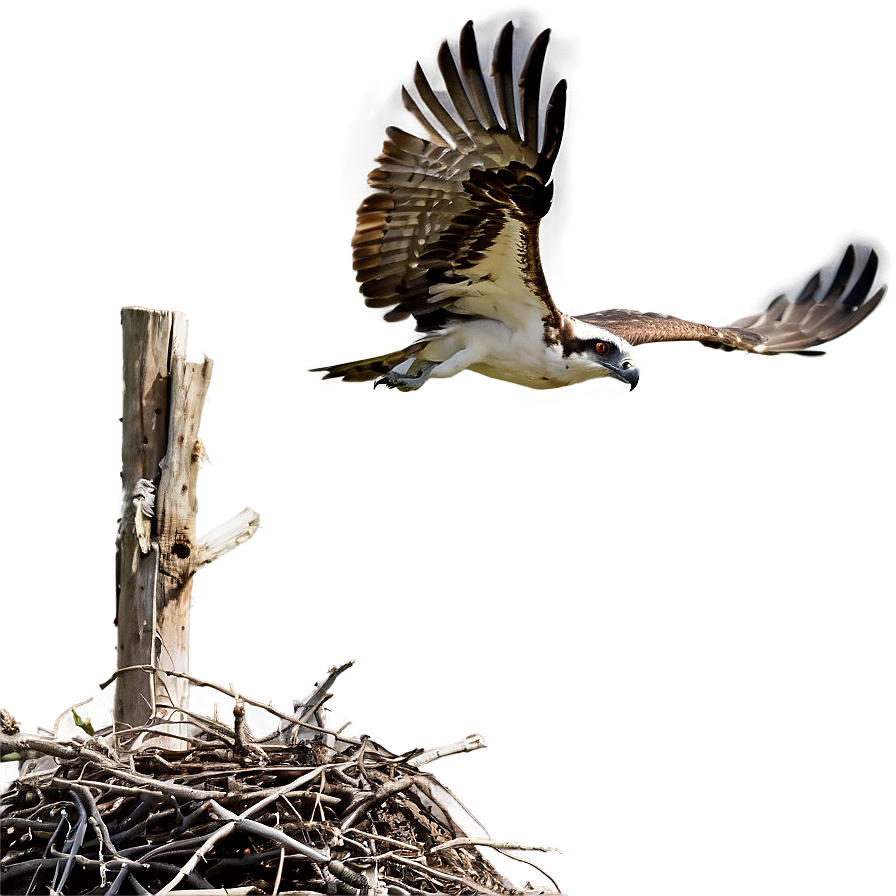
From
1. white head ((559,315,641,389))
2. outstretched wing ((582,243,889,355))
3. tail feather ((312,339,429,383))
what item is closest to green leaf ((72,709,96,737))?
tail feather ((312,339,429,383))

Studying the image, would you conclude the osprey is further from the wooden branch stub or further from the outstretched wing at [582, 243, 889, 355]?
the outstretched wing at [582, 243, 889, 355]

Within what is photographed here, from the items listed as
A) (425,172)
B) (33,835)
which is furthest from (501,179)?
(33,835)

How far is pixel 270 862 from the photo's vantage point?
232cm

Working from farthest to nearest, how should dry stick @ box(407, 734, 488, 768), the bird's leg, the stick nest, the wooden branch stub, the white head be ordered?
the white head < the bird's leg < the wooden branch stub < dry stick @ box(407, 734, 488, 768) < the stick nest

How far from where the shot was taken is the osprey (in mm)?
2887

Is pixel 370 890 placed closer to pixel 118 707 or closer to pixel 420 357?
pixel 118 707

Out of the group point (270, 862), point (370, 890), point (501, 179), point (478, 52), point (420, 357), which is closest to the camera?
point (370, 890)

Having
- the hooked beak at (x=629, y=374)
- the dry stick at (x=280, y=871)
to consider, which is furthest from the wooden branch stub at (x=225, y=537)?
the hooked beak at (x=629, y=374)

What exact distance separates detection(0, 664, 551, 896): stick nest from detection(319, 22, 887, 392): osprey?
1.57 m

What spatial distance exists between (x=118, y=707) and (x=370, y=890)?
1180 mm

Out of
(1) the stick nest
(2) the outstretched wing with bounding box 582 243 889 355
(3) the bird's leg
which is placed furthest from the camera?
(2) the outstretched wing with bounding box 582 243 889 355

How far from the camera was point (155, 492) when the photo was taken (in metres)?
2.94

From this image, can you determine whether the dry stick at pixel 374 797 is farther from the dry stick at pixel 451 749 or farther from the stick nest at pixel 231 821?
the dry stick at pixel 451 749

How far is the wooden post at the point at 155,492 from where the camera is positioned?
2.94 m
